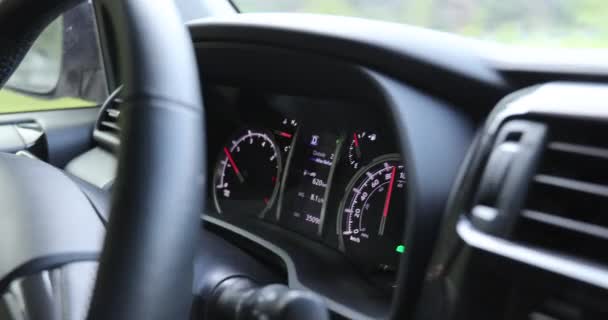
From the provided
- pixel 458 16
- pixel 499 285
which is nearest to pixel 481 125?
pixel 499 285

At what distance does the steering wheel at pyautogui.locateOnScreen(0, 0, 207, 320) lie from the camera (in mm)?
550

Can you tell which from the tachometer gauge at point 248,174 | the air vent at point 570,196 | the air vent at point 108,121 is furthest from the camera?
the air vent at point 108,121

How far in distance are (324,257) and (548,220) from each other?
0.58m

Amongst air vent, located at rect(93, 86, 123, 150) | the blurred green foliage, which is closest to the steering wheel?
air vent, located at rect(93, 86, 123, 150)

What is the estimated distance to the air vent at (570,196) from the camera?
745 millimetres

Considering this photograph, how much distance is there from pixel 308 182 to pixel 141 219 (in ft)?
2.78

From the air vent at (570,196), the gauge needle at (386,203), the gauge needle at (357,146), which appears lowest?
the gauge needle at (386,203)

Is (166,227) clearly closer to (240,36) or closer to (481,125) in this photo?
(481,125)

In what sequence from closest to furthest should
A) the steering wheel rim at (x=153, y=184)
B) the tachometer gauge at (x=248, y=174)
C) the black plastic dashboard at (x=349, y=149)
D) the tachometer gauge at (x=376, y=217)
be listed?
the steering wheel rim at (x=153, y=184) → the black plastic dashboard at (x=349, y=149) → the tachometer gauge at (x=376, y=217) → the tachometer gauge at (x=248, y=174)

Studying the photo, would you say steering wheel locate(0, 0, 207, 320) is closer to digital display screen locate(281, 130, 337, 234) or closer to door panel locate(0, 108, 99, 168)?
digital display screen locate(281, 130, 337, 234)

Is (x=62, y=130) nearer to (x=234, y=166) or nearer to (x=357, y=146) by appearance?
(x=234, y=166)

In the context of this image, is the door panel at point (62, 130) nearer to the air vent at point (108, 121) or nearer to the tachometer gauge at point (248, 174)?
the air vent at point (108, 121)

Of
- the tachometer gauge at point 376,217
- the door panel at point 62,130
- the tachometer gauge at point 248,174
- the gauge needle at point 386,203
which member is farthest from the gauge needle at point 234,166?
the door panel at point 62,130

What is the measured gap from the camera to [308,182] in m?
1.39
